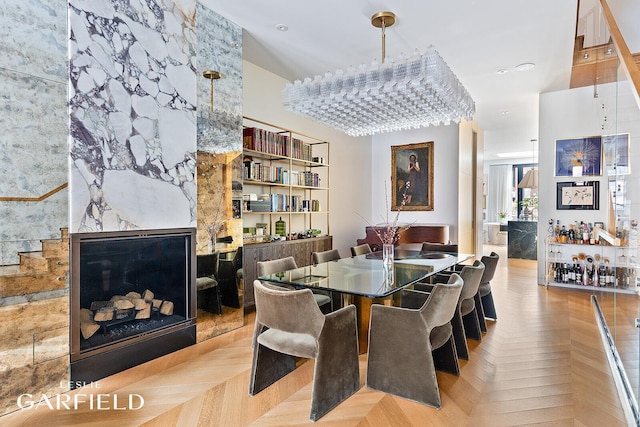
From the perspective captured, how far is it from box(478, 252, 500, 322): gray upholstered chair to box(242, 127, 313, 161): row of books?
9.14 ft

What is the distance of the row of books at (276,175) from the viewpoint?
4.31 meters

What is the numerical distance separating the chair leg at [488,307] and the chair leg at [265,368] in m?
2.36

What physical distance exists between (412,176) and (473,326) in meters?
4.48

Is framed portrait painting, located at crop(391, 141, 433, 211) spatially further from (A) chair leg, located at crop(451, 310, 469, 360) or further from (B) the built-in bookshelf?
(A) chair leg, located at crop(451, 310, 469, 360)

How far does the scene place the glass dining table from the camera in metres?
2.48

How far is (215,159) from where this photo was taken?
3.57m

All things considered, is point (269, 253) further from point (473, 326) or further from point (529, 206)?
point (529, 206)

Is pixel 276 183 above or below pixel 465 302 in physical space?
above

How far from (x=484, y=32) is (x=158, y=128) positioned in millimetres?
3500

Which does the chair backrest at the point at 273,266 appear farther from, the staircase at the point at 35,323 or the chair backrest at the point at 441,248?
the chair backrest at the point at 441,248

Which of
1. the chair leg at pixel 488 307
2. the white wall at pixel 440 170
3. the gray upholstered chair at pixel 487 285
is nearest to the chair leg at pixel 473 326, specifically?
the gray upholstered chair at pixel 487 285

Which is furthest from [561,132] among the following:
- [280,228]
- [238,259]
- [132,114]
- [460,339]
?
[132,114]

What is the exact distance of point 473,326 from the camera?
3303 mm

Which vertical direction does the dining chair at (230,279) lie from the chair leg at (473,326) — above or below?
above
